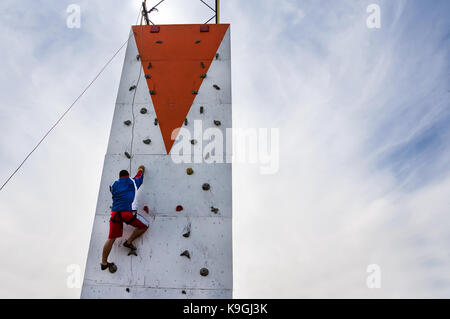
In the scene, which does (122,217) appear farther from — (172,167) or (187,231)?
(172,167)

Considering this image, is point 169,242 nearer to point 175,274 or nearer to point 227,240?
point 175,274

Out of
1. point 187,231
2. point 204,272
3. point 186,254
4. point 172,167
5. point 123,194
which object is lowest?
point 204,272

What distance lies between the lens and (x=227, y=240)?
3.89 metres

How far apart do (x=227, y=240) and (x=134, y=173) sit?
1.66m

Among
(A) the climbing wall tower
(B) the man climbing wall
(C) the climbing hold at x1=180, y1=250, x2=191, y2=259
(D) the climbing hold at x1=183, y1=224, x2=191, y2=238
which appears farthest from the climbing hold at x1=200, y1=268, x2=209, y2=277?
(B) the man climbing wall

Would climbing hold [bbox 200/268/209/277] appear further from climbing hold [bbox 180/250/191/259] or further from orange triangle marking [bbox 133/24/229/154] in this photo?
orange triangle marking [bbox 133/24/229/154]

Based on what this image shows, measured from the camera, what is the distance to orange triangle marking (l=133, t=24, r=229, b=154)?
4730 millimetres

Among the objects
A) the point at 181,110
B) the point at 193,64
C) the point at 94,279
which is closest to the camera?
the point at 94,279

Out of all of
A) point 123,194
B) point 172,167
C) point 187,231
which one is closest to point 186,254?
point 187,231

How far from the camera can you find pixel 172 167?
4348mm

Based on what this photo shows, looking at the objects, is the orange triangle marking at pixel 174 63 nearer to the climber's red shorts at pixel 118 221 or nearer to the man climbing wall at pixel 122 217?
the man climbing wall at pixel 122 217

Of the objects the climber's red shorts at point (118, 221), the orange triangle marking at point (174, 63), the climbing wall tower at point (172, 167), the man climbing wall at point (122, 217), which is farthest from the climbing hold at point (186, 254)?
the orange triangle marking at point (174, 63)

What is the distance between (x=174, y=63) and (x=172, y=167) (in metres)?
1.95
